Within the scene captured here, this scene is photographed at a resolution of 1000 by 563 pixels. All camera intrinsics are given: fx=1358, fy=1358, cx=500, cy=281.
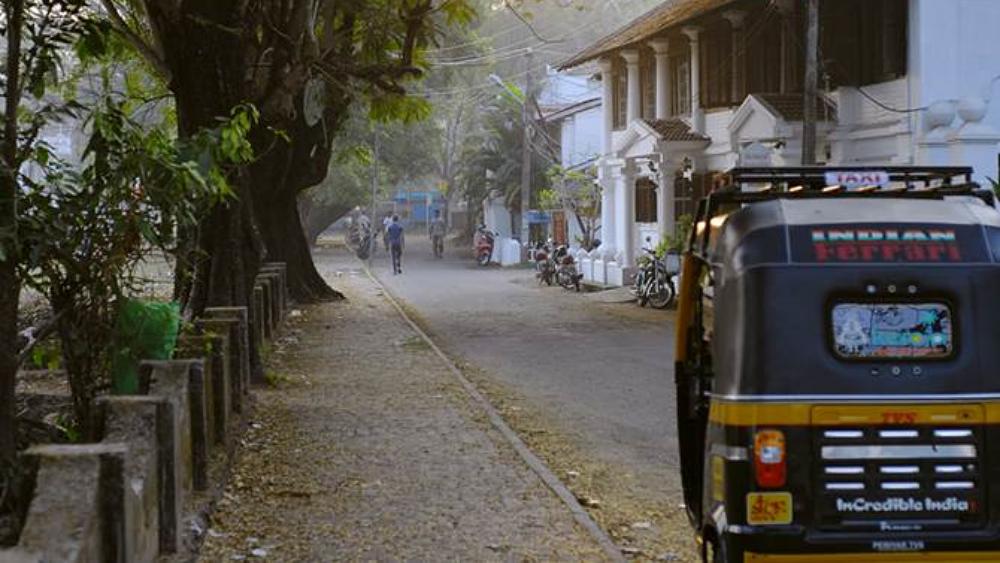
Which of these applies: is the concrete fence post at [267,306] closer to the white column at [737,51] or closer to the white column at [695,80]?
the white column at [737,51]

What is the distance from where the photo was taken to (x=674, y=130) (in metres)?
30.5

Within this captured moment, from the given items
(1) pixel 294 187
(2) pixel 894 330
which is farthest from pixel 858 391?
(1) pixel 294 187

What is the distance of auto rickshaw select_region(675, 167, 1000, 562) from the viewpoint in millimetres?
5754

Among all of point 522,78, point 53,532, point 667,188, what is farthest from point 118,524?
point 522,78

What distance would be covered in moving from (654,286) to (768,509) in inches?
902

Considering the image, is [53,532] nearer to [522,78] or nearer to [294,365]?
[294,365]

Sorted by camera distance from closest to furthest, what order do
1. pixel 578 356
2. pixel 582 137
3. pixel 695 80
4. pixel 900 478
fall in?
pixel 900 478 → pixel 578 356 → pixel 695 80 → pixel 582 137

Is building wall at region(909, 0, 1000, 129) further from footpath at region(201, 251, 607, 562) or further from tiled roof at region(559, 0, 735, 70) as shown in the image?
footpath at region(201, 251, 607, 562)

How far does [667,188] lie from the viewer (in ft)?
104

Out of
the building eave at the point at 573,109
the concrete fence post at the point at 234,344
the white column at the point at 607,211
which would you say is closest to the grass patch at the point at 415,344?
the concrete fence post at the point at 234,344

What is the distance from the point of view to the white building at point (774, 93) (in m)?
21.3

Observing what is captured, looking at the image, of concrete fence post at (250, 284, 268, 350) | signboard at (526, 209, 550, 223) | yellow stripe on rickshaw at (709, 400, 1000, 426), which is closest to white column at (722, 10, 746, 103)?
concrete fence post at (250, 284, 268, 350)

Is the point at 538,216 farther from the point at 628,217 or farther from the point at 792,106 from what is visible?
the point at 792,106

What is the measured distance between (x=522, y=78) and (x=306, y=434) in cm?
5339
